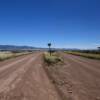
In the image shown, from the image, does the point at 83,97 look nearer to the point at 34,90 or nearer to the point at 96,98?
the point at 96,98

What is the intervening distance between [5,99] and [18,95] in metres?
0.67

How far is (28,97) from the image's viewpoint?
609 cm

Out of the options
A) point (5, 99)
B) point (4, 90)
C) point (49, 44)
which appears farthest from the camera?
point (49, 44)

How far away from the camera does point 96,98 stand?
20.1 ft

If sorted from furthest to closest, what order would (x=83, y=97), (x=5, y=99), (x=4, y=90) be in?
(x=4, y=90) < (x=83, y=97) < (x=5, y=99)

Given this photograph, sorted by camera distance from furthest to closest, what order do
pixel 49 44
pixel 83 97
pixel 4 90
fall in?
pixel 49 44
pixel 4 90
pixel 83 97

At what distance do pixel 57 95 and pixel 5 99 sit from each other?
6.88ft

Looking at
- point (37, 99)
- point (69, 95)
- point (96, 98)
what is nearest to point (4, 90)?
point (37, 99)

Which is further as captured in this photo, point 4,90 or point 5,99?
point 4,90

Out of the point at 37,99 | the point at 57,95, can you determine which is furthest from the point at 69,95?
the point at 37,99

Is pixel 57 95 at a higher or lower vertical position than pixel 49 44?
lower

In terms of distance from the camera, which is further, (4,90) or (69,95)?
(4,90)

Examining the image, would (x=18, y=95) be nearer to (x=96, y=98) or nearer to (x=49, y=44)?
(x=96, y=98)

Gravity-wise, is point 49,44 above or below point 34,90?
above
